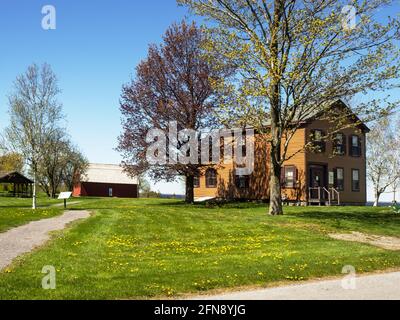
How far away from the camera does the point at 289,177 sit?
133 feet

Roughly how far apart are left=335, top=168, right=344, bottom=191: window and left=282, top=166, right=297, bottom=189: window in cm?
484

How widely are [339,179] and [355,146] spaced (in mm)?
3857

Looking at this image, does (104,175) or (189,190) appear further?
(104,175)

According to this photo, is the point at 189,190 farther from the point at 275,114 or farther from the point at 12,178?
the point at 12,178

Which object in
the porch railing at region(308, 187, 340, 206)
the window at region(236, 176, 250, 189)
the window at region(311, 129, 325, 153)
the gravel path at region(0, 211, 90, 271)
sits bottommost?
the gravel path at region(0, 211, 90, 271)

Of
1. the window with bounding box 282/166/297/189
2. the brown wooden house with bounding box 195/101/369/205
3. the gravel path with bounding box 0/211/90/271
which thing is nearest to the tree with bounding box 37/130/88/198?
the brown wooden house with bounding box 195/101/369/205

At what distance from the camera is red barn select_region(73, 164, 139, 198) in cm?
7425

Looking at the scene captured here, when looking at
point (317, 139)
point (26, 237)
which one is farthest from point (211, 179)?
point (26, 237)

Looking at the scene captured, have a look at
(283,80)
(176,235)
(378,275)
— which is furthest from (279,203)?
(378,275)

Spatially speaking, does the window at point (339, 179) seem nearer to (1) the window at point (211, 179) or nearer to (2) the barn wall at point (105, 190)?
(1) the window at point (211, 179)

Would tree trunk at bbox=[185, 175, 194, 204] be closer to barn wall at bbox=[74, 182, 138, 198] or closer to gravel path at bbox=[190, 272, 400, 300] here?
gravel path at bbox=[190, 272, 400, 300]

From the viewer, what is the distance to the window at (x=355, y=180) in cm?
4400
